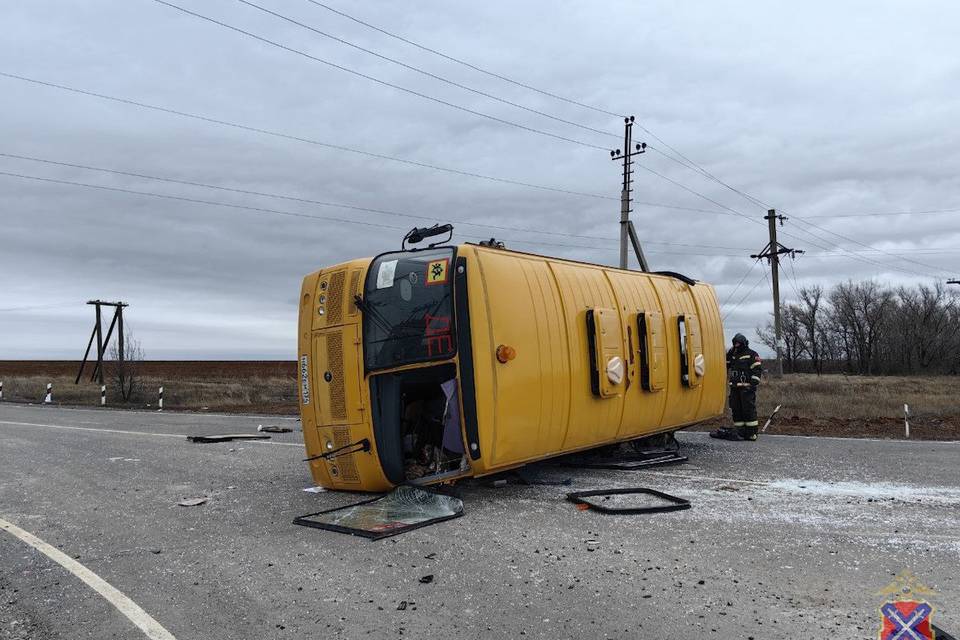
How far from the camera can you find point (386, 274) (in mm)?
7055

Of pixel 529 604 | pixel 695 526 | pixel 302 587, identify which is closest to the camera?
pixel 529 604

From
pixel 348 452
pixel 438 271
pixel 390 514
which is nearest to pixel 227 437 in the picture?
pixel 348 452

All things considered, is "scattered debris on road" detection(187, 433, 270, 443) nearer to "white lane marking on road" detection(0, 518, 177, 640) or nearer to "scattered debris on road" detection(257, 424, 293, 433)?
"scattered debris on road" detection(257, 424, 293, 433)

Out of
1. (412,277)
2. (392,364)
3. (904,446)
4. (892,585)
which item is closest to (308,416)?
(392,364)

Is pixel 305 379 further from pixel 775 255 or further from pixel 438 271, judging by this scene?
pixel 775 255

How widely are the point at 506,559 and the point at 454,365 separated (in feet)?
6.94

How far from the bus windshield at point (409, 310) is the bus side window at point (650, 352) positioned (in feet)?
9.93

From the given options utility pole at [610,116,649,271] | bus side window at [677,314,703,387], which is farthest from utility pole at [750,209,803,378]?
bus side window at [677,314,703,387]

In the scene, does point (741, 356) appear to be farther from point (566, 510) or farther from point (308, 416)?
point (308, 416)

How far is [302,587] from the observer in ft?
14.3

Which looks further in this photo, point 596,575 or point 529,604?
point 596,575

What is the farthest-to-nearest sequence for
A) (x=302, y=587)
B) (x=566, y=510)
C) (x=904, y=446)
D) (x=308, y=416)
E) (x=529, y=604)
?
(x=904, y=446)
(x=308, y=416)
(x=566, y=510)
(x=302, y=587)
(x=529, y=604)

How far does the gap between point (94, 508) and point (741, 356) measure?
9.60 m

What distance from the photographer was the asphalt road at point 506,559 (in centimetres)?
378
